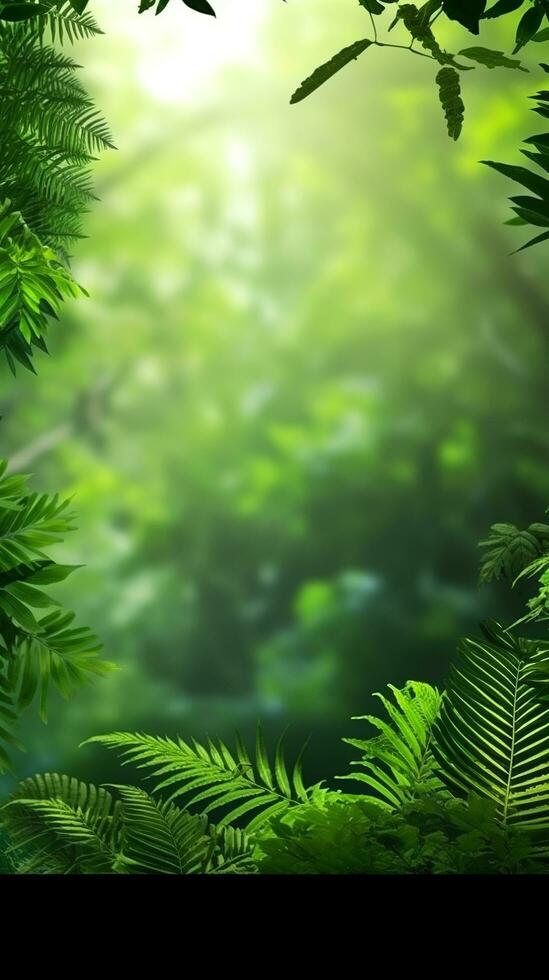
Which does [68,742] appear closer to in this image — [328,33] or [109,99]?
[109,99]

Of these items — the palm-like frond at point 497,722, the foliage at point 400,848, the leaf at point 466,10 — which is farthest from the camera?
the palm-like frond at point 497,722

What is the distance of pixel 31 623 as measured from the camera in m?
1.12

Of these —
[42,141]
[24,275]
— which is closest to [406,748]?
[24,275]

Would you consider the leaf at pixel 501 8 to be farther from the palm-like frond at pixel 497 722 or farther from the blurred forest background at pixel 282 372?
the blurred forest background at pixel 282 372

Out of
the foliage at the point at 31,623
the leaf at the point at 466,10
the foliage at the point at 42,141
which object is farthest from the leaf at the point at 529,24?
the foliage at the point at 42,141

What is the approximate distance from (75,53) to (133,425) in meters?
1.44

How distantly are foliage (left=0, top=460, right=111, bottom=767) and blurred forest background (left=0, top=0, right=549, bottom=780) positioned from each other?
2286 millimetres

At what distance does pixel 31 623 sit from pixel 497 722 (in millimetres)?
550

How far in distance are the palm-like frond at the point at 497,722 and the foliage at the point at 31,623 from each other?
40cm

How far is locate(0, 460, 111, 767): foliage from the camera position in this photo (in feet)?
3.67

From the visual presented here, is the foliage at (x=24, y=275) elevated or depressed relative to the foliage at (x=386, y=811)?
elevated

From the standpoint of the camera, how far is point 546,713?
1091mm

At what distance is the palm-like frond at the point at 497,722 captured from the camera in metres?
1.03
